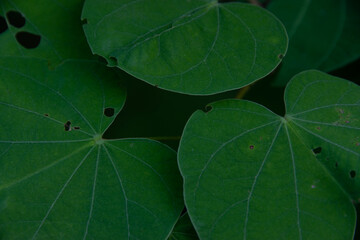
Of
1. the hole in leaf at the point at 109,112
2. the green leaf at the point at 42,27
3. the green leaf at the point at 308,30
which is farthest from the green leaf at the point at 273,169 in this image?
the green leaf at the point at 42,27

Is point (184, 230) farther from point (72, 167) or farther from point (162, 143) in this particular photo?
point (72, 167)

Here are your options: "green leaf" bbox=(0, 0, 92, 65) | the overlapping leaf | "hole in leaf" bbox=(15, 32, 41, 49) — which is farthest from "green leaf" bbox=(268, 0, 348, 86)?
"hole in leaf" bbox=(15, 32, 41, 49)

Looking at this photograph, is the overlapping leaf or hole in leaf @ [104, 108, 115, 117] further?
the overlapping leaf

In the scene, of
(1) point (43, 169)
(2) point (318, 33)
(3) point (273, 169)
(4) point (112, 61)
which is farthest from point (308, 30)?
(1) point (43, 169)

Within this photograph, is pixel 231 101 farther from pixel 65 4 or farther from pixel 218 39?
pixel 65 4

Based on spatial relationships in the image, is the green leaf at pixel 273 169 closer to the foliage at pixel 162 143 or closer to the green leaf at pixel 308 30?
the foliage at pixel 162 143

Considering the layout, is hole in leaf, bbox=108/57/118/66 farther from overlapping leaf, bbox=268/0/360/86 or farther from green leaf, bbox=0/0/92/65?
overlapping leaf, bbox=268/0/360/86

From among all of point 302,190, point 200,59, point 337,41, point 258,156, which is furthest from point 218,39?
point 337,41
